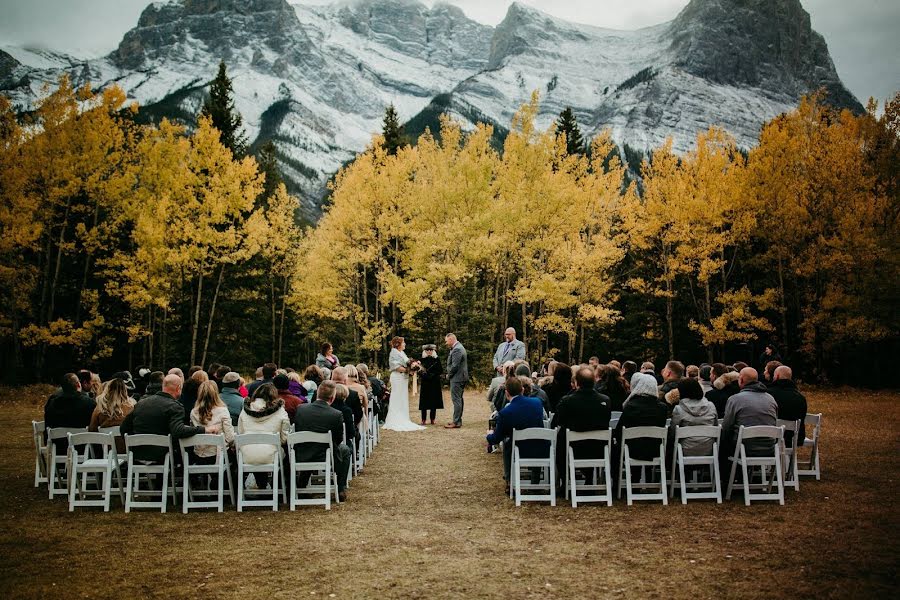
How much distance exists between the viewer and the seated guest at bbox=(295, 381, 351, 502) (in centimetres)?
806

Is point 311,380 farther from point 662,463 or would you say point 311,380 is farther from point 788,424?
point 788,424

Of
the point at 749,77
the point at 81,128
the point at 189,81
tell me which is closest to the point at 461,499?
the point at 81,128

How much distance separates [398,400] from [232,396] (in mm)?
6218

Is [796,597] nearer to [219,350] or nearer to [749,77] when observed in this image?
[219,350]

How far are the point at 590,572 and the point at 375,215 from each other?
2096 centimetres

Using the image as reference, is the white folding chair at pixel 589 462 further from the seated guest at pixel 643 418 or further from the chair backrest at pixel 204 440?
the chair backrest at pixel 204 440

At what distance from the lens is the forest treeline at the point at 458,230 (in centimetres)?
2336

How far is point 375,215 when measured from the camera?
25.1 m

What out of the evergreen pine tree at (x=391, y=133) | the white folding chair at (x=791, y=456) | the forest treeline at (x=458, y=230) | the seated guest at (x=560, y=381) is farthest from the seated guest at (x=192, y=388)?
the evergreen pine tree at (x=391, y=133)

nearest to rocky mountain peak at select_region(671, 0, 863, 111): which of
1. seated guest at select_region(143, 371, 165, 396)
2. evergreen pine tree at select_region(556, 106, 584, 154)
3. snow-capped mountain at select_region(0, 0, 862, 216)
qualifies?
snow-capped mountain at select_region(0, 0, 862, 216)

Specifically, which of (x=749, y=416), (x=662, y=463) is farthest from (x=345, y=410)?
(x=749, y=416)

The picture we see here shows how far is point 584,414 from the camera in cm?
798

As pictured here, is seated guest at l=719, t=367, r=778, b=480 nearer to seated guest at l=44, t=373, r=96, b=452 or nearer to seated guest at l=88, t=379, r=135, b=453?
seated guest at l=88, t=379, r=135, b=453

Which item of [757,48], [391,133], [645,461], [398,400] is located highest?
[757,48]
